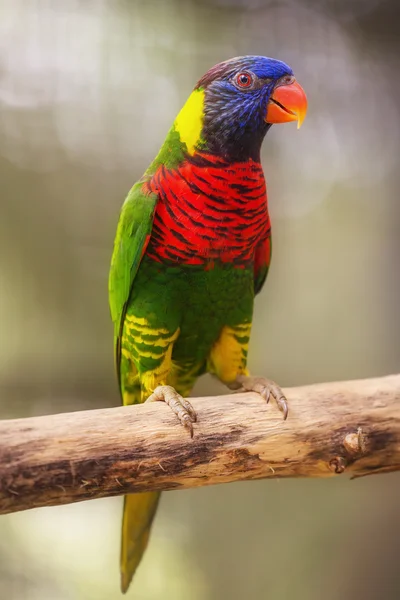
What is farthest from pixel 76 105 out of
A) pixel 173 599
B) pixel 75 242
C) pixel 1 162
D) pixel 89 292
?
pixel 173 599

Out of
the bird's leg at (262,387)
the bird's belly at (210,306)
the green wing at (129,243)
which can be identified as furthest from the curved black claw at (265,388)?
the green wing at (129,243)

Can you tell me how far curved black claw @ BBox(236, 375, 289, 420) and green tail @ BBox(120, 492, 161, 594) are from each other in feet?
1.69

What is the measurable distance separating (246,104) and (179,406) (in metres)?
0.96

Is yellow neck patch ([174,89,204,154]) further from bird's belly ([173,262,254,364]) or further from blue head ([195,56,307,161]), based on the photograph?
bird's belly ([173,262,254,364])

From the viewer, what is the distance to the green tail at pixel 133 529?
1.86m

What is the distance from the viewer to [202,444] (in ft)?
4.50

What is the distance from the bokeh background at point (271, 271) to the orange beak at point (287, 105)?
1.12 m

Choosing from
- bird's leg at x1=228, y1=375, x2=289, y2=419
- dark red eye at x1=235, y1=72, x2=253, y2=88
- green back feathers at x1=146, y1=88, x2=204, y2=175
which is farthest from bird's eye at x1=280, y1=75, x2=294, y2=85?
bird's leg at x1=228, y1=375, x2=289, y2=419

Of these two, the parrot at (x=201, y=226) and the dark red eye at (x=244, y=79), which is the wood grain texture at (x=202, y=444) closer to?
the parrot at (x=201, y=226)

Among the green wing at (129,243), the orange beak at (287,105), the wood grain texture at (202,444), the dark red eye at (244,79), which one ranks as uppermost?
the dark red eye at (244,79)

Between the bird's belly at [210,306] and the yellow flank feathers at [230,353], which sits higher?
the bird's belly at [210,306]

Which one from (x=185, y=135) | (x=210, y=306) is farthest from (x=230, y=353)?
(x=185, y=135)

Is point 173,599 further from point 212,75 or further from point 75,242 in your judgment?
point 212,75

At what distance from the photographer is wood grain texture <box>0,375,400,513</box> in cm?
118
